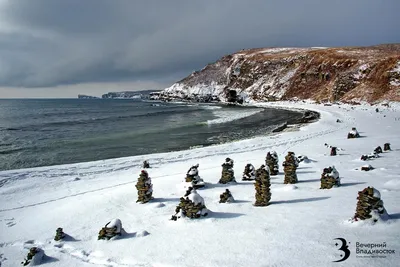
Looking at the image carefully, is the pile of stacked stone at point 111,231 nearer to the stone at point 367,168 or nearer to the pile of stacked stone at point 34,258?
the pile of stacked stone at point 34,258

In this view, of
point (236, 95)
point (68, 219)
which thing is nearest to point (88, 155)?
point (68, 219)

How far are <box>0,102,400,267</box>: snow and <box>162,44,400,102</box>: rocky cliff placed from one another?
80.4 metres

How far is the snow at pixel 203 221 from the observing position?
384 inches

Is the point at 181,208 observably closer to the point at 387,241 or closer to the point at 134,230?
the point at 134,230

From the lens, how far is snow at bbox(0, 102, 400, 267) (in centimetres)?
976

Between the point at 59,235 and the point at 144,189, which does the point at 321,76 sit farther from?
the point at 59,235

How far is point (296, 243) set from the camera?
9.94 metres

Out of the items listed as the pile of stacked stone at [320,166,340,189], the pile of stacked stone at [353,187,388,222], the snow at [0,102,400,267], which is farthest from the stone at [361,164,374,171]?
the pile of stacked stone at [353,187,388,222]

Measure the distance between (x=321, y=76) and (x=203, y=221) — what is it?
5425 inches

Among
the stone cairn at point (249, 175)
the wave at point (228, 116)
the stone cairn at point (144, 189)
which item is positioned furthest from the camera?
the wave at point (228, 116)

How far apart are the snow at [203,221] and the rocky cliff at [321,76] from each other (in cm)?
8041

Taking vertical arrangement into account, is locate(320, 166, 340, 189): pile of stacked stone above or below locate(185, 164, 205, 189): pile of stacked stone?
above

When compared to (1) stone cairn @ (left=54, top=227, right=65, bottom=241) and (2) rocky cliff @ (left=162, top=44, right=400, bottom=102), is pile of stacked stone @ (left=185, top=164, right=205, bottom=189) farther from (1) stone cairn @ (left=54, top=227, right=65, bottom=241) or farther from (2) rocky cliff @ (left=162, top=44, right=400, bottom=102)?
(2) rocky cliff @ (left=162, top=44, right=400, bottom=102)

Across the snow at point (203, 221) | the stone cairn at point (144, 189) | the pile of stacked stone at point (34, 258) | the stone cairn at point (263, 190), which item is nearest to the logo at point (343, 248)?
the snow at point (203, 221)
